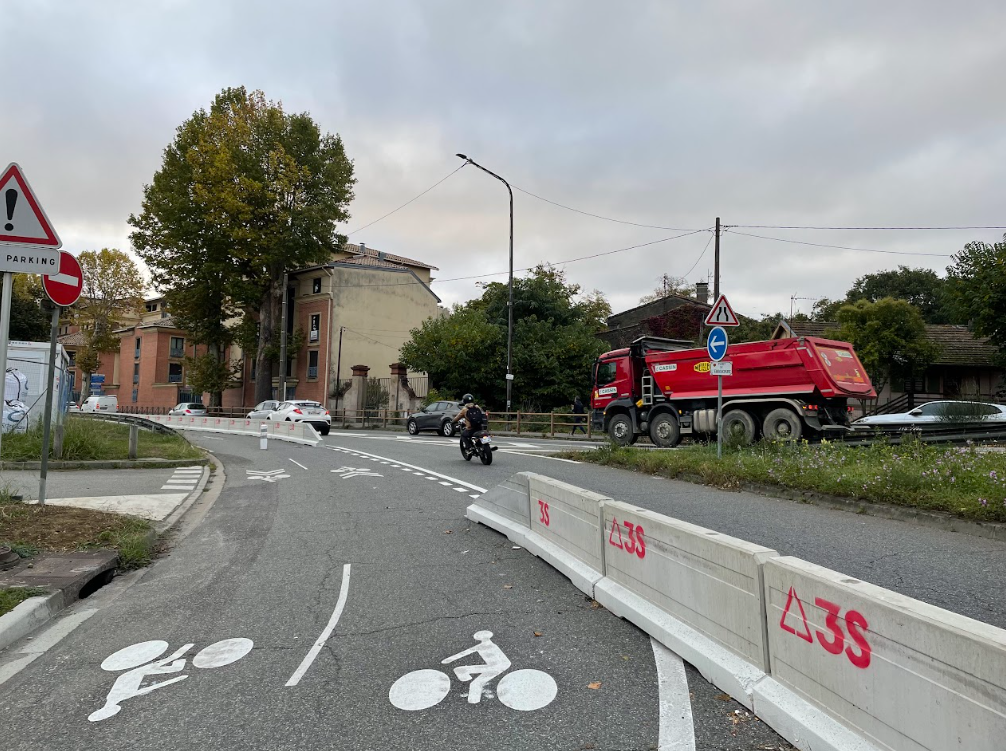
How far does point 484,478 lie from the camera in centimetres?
1310

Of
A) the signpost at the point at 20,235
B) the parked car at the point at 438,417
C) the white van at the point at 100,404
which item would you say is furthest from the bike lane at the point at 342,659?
the white van at the point at 100,404

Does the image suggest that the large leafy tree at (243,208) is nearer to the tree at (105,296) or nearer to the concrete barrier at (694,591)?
the tree at (105,296)

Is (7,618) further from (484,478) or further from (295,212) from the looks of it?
(295,212)

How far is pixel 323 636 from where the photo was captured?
4.66 metres

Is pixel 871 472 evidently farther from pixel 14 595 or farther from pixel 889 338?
pixel 889 338

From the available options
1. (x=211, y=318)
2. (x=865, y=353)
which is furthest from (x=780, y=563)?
(x=211, y=318)

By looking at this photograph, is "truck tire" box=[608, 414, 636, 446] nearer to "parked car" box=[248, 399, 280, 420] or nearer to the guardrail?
the guardrail

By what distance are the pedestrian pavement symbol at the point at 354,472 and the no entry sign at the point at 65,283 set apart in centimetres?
640

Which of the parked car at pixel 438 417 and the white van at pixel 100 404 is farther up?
the white van at pixel 100 404

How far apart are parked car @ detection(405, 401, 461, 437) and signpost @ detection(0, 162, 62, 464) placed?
22.3 m

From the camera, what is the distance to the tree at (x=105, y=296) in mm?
54625

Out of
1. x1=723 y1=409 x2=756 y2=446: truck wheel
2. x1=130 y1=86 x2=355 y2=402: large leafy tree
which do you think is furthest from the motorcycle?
x1=130 y1=86 x2=355 y2=402: large leafy tree

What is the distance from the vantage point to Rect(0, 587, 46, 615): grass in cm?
491

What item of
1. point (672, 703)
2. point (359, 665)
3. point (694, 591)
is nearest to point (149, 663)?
point (359, 665)
